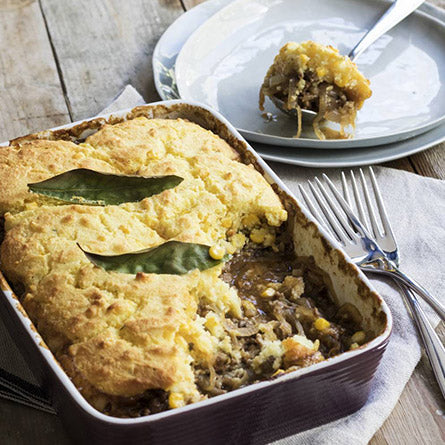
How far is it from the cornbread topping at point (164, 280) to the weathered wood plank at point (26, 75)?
0.93m

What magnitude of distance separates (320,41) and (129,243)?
7.66 feet

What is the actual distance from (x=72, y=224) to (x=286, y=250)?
792mm

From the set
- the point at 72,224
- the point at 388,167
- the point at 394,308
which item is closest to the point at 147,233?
the point at 72,224

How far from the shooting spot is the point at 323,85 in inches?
139

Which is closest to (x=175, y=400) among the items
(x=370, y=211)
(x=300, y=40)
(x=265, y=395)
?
(x=265, y=395)

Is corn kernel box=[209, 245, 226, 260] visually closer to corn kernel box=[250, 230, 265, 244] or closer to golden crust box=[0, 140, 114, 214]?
corn kernel box=[250, 230, 265, 244]

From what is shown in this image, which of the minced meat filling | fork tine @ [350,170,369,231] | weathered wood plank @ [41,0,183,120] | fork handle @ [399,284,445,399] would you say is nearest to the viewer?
the minced meat filling

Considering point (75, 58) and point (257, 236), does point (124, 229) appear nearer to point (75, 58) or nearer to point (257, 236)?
point (257, 236)

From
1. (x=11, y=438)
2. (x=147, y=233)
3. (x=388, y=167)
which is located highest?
(x=147, y=233)

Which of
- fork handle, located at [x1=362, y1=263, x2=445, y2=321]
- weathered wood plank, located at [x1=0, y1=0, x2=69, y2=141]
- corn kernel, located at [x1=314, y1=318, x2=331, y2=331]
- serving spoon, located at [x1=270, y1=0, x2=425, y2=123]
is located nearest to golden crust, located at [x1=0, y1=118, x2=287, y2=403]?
corn kernel, located at [x1=314, y1=318, x2=331, y2=331]

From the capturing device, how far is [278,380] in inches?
78.4

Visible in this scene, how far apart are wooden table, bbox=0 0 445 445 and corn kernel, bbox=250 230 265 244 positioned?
46.1 inches

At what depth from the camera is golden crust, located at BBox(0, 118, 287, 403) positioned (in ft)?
6.82

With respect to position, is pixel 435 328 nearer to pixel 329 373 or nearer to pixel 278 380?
pixel 329 373
